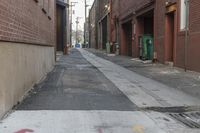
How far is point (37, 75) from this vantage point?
535 inches

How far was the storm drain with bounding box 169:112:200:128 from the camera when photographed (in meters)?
7.62

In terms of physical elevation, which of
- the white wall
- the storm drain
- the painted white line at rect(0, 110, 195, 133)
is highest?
the white wall

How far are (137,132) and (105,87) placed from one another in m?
5.79

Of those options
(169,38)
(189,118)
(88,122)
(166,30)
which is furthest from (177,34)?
(88,122)

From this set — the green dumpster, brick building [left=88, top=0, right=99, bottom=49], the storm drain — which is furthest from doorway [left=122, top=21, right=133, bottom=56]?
brick building [left=88, top=0, right=99, bottom=49]

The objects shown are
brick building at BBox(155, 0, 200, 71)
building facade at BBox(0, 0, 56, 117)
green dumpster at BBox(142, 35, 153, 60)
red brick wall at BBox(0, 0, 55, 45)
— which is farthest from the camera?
green dumpster at BBox(142, 35, 153, 60)

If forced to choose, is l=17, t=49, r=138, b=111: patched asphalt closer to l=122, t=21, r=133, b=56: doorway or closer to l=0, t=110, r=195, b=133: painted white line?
l=0, t=110, r=195, b=133: painted white line

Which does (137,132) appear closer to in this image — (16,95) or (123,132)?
(123,132)

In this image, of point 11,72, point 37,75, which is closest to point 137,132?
point 11,72

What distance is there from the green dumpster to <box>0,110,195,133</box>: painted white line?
20.4m

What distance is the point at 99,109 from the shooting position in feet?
28.5

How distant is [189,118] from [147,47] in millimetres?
21025

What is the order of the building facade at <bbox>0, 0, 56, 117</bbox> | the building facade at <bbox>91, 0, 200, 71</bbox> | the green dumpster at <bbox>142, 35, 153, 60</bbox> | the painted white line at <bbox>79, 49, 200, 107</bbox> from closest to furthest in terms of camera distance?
the building facade at <bbox>0, 0, 56, 117</bbox> → the painted white line at <bbox>79, 49, 200, 107</bbox> → the building facade at <bbox>91, 0, 200, 71</bbox> → the green dumpster at <bbox>142, 35, 153, 60</bbox>

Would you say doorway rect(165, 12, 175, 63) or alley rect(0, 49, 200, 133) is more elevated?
doorway rect(165, 12, 175, 63)
